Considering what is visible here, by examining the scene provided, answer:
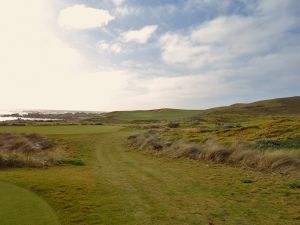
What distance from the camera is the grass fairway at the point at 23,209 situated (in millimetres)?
6698

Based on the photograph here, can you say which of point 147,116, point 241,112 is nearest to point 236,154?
point 147,116

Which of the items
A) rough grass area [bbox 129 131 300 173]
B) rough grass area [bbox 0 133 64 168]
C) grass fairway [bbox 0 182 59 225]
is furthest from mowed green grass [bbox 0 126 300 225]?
rough grass area [bbox 0 133 64 168]

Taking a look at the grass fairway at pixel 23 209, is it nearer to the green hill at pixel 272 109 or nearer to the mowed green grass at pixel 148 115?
the mowed green grass at pixel 148 115

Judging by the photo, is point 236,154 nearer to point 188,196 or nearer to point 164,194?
point 188,196

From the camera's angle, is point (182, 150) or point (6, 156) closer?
point (6, 156)

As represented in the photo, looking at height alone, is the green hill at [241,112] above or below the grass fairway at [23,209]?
above

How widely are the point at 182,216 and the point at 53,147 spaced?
1755cm

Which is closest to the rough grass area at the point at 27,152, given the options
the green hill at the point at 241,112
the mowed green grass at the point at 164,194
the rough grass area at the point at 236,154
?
the mowed green grass at the point at 164,194

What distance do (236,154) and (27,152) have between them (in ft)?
40.6

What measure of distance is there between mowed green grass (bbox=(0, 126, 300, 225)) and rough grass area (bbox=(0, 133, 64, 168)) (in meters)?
1.21

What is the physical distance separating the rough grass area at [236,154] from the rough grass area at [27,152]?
667 cm

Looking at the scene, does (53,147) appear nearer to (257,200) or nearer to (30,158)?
(30,158)

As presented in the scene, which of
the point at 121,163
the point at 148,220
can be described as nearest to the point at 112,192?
the point at 148,220

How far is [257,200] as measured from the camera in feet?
31.3
